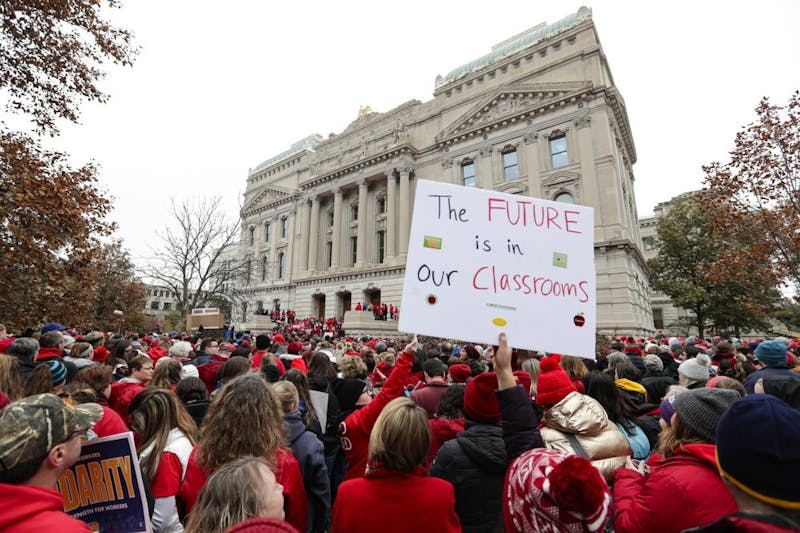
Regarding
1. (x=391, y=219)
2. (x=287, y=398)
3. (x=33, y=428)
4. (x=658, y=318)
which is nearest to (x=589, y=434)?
(x=287, y=398)

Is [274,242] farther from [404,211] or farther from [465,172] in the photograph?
[465,172]

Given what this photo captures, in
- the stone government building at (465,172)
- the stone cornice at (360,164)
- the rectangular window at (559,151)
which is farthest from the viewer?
the stone cornice at (360,164)

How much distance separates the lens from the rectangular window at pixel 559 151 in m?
27.3

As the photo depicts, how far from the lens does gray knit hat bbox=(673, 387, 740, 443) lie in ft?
6.43

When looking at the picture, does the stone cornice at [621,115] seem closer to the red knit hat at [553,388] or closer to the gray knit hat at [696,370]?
the gray knit hat at [696,370]

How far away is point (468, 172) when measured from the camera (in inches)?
1273

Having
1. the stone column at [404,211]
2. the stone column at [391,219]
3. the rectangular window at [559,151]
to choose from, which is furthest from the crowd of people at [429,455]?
the stone column at [391,219]

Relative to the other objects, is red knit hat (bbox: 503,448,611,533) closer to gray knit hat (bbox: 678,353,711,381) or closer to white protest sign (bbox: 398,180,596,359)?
white protest sign (bbox: 398,180,596,359)

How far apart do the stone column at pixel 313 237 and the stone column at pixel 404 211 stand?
35.9 ft

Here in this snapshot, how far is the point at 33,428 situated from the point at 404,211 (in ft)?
110

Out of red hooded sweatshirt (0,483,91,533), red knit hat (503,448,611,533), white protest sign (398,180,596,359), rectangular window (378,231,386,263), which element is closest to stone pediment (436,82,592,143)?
rectangular window (378,231,386,263)

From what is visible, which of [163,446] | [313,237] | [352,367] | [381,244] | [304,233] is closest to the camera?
[163,446]

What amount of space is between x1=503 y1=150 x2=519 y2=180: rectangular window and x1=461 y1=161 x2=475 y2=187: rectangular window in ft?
9.32

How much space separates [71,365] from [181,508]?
12.0ft
